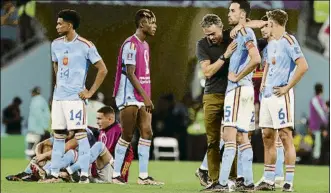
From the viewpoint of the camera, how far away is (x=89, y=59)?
54.7 ft

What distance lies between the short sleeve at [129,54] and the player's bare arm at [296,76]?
199cm

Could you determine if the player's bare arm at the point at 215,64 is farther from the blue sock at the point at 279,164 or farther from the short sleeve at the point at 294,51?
the blue sock at the point at 279,164

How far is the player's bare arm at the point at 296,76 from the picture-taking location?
15.5m

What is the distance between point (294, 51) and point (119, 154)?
9.24 ft

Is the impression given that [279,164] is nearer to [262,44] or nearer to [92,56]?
[262,44]

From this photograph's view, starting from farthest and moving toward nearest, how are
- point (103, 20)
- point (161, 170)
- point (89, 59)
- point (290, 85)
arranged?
1. point (103, 20)
2. point (161, 170)
3. point (89, 59)
4. point (290, 85)

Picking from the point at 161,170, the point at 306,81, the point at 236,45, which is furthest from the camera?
the point at 306,81

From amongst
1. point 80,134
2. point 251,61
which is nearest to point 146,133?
point 80,134

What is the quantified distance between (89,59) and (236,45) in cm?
277

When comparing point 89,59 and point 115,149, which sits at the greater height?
point 89,59

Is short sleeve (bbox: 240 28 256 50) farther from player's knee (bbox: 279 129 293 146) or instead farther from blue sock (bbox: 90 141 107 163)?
blue sock (bbox: 90 141 107 163)

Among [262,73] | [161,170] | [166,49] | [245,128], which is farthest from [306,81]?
[245,128]

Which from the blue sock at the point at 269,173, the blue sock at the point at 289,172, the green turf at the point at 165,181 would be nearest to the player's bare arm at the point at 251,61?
the blue sock at the point at 289,172

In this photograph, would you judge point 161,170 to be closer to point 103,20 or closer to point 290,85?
point 103,20
